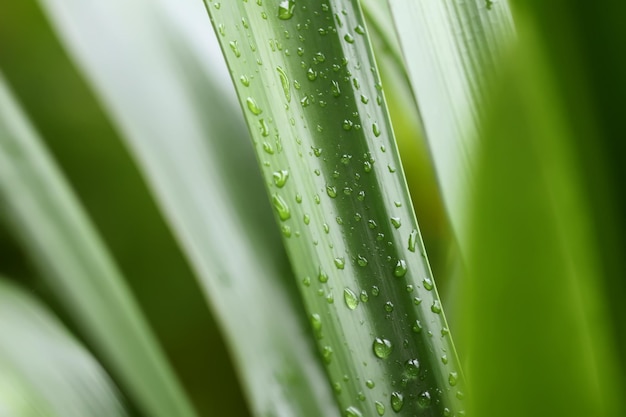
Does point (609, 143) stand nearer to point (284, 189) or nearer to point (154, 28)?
point (284, 189)

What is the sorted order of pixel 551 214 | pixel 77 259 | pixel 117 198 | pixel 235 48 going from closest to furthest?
1. pixel 551 214
2. pixel 235 48
3. pixel 77 259
4. pixel 117 198

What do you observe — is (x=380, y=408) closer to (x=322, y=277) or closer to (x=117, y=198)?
(x=322, y=277)

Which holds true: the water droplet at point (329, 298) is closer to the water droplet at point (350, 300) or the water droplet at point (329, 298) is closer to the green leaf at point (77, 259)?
the water droplet at point (350, 300)

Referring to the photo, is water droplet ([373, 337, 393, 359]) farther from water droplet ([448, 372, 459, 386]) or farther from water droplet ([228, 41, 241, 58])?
water droplet ([228, 41, 241, 58])

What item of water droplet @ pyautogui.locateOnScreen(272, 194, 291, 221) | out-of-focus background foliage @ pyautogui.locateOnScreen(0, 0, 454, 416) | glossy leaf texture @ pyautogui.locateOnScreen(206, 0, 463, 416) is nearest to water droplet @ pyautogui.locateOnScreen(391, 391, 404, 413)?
glossy leaf texture @ pyautogui.locateOnScreen(206, 0, 463, 416)

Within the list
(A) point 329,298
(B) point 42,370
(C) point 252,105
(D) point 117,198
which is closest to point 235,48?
(C) point 252,105

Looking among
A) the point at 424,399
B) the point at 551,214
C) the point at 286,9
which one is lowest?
the point at 424,399

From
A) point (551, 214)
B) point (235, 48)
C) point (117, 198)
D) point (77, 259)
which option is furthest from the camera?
point (117, 198)
